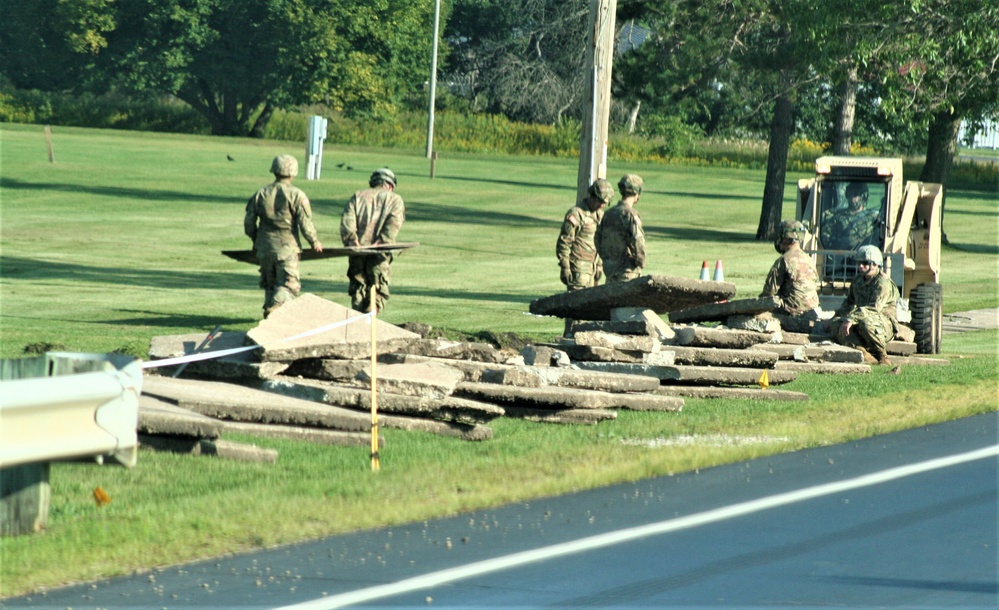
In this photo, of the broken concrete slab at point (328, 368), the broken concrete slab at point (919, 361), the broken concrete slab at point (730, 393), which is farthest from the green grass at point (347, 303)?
the broken concrete slab at point (328, 368)

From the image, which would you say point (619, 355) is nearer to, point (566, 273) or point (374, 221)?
point (566, 273)

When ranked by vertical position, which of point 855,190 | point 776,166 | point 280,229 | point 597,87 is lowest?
point 280,229

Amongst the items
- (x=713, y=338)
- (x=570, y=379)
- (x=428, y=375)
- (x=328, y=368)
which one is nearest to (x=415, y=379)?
(x=428, y=375)

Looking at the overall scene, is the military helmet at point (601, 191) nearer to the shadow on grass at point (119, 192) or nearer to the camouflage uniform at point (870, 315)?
the camouflage uniform at point (870, 315)

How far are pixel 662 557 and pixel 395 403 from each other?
3.81 metres

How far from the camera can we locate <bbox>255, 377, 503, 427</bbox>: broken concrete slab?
10.8m

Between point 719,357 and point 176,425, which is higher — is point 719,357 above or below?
above

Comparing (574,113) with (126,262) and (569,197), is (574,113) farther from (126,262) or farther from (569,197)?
(126,262)

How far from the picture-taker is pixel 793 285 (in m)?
17.7

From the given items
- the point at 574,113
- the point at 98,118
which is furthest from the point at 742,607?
the point at 98,118

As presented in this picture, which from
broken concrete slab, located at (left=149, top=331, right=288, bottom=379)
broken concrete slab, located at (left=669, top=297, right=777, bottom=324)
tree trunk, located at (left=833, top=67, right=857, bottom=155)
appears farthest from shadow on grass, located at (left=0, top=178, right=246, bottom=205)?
broken concrete slab, located at (left=149, top=331, right=288, bottom=379)

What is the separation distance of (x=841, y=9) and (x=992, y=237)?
2633 cm

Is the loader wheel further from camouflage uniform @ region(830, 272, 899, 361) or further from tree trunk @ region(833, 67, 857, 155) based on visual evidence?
tree trunk @ region(833, 67, 857, 155)

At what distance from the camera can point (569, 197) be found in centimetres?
5453
